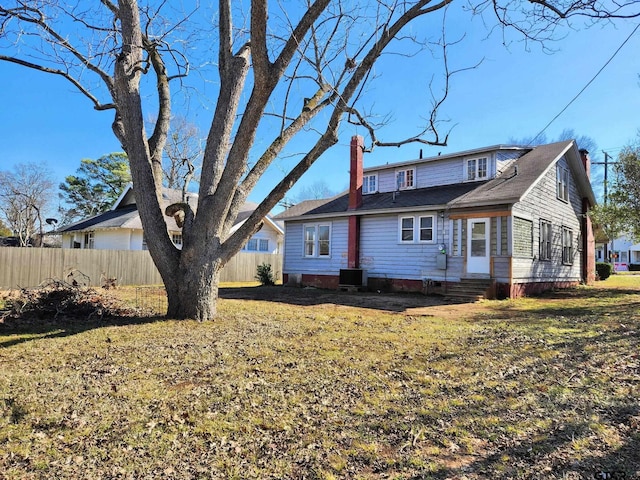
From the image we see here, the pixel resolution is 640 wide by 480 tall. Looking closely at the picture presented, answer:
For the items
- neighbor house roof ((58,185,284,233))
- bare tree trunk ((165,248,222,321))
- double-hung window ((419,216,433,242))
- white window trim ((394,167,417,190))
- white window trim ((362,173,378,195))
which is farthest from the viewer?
neighbor house roof ((58,185,284,233))

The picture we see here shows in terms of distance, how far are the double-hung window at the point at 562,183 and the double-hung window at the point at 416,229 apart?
21.0 feet

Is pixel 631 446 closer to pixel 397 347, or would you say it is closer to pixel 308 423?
pixel 308 423

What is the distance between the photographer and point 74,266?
648 inches

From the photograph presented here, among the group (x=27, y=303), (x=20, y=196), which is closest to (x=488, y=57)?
(x=27, y=303)

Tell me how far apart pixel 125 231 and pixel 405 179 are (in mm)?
15291

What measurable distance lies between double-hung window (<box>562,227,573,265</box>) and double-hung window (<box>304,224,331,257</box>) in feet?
34.3

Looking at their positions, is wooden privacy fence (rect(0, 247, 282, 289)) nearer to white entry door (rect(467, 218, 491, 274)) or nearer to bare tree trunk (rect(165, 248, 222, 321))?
bare tree trunk (rect(165, 248, 222, 321))

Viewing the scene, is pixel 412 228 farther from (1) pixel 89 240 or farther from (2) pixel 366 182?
(1) pixel 89 240

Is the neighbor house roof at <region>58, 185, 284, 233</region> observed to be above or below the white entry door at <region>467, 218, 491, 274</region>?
above

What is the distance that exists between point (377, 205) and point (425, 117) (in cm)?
932

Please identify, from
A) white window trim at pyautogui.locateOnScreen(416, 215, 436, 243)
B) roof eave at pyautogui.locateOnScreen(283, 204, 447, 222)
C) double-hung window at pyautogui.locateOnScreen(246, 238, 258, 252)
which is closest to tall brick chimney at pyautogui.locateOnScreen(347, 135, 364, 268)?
roof eave at pyautogui.locateOnScreen(283, 204, 447, 222)

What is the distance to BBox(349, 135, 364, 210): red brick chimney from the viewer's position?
666 inches

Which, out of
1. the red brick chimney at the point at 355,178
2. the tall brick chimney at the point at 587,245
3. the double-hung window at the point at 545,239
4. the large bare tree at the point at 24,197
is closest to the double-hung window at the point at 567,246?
the double-hung window at the point at 545,239

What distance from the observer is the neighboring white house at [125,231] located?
840 inches
